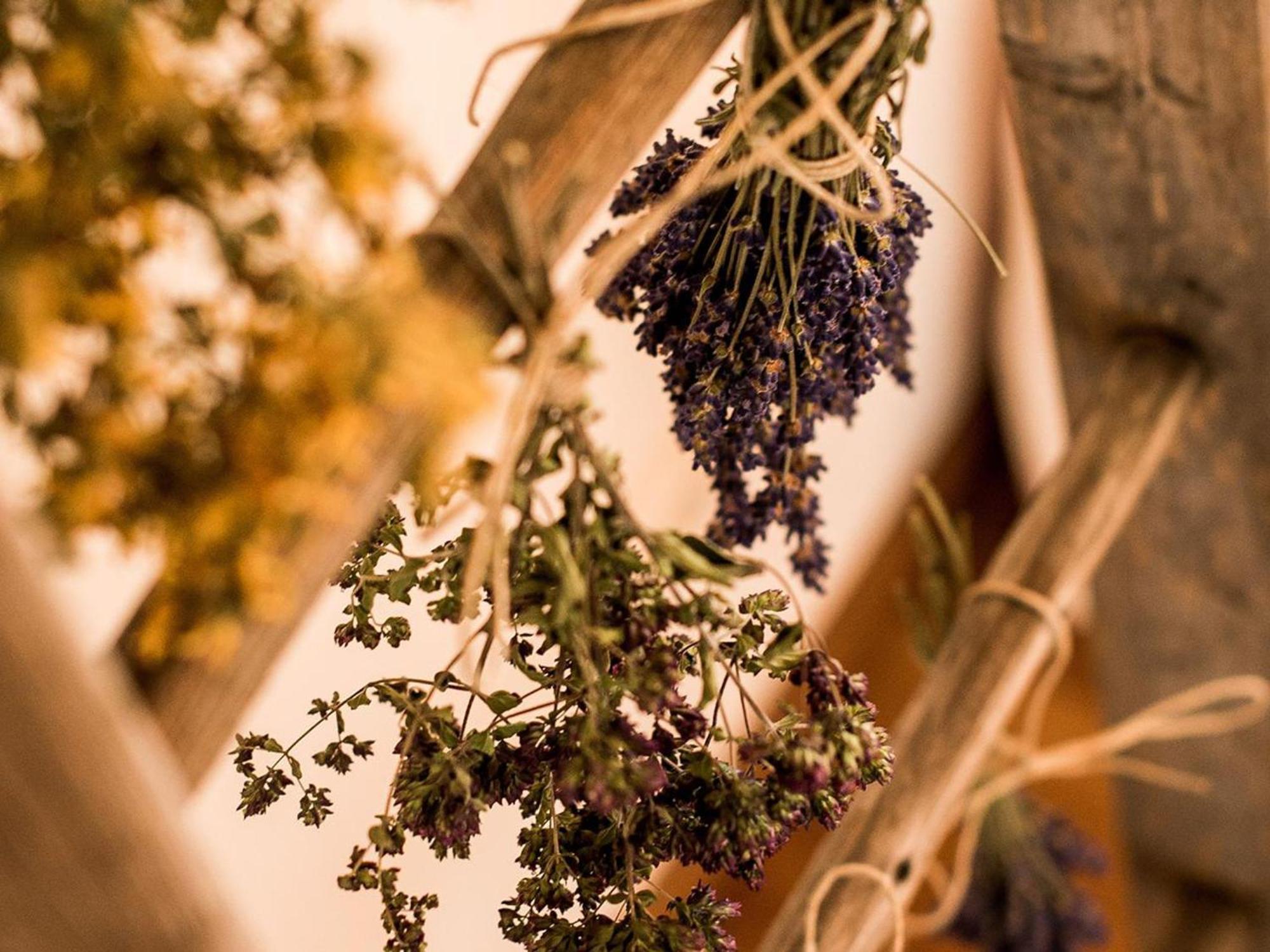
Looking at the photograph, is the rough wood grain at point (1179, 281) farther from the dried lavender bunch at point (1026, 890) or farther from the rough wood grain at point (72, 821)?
the rough wood grain at point (72, 821)

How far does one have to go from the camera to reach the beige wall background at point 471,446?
2.69 feet

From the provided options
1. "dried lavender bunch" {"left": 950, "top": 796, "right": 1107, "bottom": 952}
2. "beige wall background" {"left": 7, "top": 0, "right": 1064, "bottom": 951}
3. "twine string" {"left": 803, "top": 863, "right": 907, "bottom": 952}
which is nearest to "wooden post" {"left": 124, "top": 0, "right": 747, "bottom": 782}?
"beige wall background" {"left": 7, "top": 0, "right": 1064, "bottom": 951}

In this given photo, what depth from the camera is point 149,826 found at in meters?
0.46

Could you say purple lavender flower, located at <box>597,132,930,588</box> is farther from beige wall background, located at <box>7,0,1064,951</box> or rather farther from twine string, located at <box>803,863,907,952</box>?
twine string, located at <box>803,863,907,952</box>

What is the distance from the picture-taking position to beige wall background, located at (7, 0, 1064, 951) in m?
0.82

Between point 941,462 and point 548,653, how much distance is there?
76.2 inches

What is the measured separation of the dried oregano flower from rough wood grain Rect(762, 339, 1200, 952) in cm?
82

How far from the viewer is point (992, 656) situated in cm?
116

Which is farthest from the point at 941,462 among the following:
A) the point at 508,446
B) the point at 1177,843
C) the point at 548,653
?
the point at 508,446

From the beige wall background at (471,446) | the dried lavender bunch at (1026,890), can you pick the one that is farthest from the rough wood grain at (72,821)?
the dried lavender bunch at (1026,890)

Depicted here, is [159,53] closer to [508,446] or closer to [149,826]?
[508,446]

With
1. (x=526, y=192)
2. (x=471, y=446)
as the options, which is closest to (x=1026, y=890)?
(x=471, y=446)

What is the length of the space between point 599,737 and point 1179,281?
3.04 feet

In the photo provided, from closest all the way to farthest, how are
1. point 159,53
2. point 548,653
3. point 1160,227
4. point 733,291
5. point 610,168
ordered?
point 159,53, point 610,168, point 733,291, point 548,653, point 1160,227
